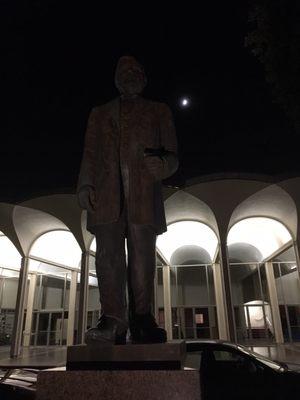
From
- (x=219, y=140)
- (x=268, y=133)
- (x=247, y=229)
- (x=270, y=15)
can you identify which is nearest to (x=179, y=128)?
(x=219, y=140)

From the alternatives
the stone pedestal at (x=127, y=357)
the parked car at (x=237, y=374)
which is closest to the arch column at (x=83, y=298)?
the parked car at (x=237, y=374)

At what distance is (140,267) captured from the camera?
252cm

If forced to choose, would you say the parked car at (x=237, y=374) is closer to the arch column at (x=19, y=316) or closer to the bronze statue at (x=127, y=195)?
the bronze statue at (x=127, y=195)

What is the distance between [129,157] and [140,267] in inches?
33.7

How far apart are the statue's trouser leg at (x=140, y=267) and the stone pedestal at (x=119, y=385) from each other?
0.55 metres

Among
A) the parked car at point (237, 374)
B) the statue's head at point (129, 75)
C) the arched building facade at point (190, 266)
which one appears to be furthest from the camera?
the arched building facade at point (190, 266)

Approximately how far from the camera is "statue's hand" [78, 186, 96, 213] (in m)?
2.67

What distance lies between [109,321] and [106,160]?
3.96ft

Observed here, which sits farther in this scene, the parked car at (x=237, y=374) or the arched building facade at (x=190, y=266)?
the arched building facade at (x=190, y=266)

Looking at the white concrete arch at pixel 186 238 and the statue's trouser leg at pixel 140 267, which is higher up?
the white concrete arch at pixel 186 238

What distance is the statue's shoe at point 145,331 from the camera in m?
2.27

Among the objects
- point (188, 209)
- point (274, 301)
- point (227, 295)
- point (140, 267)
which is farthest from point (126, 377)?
point (274, 301)

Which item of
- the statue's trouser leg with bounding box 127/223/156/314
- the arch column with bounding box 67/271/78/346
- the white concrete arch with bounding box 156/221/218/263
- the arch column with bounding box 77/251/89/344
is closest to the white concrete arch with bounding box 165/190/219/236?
the white concrete arch with bounding box 156/221/218/263

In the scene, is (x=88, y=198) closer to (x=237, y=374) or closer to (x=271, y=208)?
(x=237, y=374)
